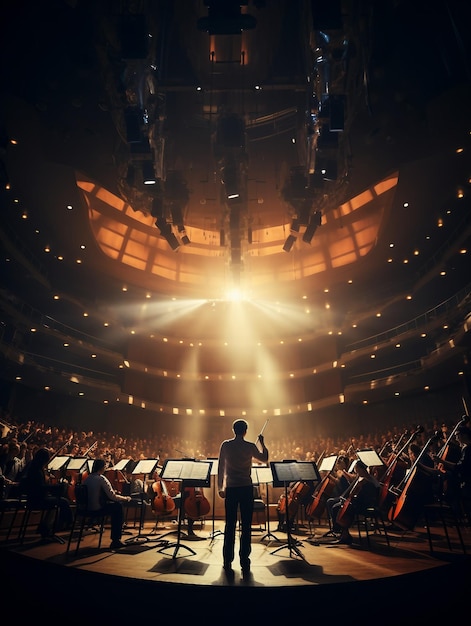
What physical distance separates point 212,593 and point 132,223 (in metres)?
21.3

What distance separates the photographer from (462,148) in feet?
42.5

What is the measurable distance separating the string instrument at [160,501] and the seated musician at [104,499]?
1579mm

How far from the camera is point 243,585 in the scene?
3447 millimetres

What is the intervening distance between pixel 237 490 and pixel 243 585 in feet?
3.43

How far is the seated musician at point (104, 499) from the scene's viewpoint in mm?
5691

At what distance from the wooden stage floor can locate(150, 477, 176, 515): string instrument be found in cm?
225

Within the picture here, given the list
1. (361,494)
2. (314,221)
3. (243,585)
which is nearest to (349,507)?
(361,494)

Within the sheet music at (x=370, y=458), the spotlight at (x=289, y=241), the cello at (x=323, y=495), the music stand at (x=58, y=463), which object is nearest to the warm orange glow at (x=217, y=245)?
the spotlight at (x=289, y=241)

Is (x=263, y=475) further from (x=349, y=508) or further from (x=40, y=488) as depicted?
(x=40, y=488)

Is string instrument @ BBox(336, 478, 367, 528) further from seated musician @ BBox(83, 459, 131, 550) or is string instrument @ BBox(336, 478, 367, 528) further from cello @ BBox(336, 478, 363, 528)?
seated musician @ BBox(83, 459, 131, 550)

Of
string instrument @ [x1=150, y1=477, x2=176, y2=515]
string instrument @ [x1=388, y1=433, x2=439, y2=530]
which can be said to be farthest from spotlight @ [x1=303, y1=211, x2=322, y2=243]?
string instrument @ [x1=150, y1=477, x2=176, y2=515]

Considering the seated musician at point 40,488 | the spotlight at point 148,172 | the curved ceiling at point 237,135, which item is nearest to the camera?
the seated musician at point 40,488

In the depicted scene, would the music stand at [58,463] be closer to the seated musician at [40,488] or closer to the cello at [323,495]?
the seated musician at [40,488]

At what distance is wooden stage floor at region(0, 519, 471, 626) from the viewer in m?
3.39
